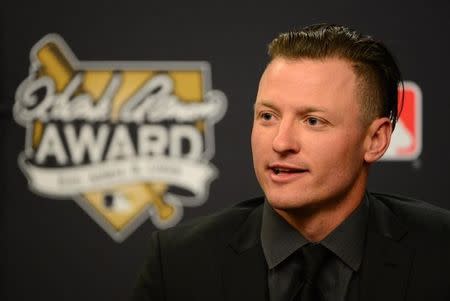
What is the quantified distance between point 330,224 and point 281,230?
70 mm

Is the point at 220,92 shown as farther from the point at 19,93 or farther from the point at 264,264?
the point at 264,264

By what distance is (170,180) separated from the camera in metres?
1.81

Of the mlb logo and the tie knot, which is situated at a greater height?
the tie knot

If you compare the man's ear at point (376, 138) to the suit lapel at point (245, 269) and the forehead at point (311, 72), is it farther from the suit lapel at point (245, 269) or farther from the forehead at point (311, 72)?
the suit lapel at point (245, 269)

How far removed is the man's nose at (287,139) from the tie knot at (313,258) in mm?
140

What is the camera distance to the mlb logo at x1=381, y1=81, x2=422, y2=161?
1.82 metres

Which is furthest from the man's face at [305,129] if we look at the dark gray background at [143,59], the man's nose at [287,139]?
the dark gray background at [143,59]

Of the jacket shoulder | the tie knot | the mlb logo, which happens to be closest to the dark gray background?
the mlb logo

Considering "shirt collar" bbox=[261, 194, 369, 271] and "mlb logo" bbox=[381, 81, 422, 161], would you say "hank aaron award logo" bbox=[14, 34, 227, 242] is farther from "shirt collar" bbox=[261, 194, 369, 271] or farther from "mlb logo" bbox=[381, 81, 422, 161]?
"shirt collar" bbox=[261, 194, 369, 271]

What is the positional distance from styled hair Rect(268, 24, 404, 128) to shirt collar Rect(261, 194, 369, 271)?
0.51ft

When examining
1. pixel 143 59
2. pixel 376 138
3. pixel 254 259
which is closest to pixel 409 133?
pixel 143 59

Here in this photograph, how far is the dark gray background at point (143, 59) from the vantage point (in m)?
1.79

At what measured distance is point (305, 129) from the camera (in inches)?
34.9

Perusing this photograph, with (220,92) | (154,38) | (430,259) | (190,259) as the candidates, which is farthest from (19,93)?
(430,259)
